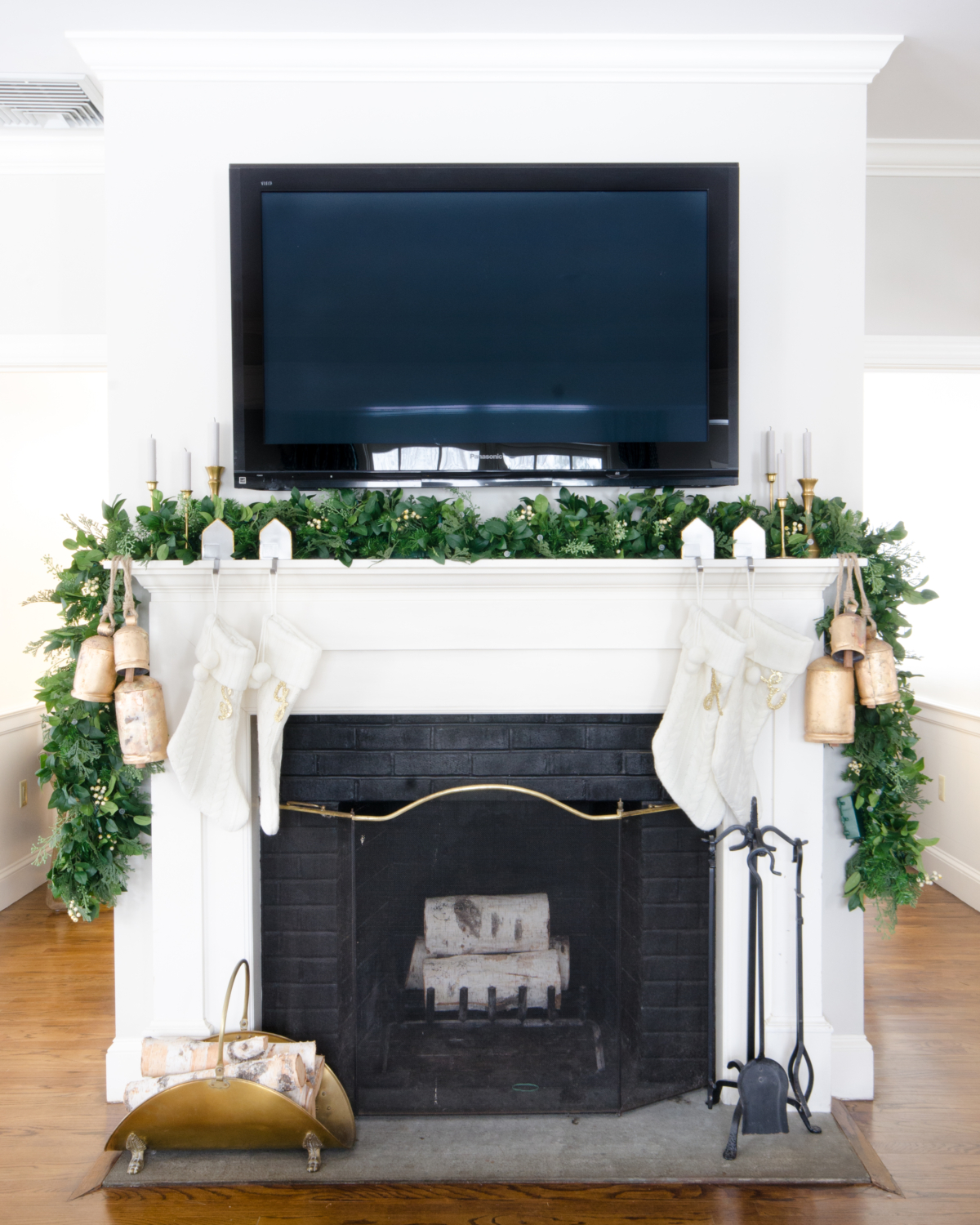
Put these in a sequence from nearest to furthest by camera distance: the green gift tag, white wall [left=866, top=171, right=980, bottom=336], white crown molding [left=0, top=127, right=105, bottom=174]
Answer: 1. the green gift tag
2. white crown molding [left=0, top=127, right=105, bottom=174]
3. white wall [left=866, top=171, right=980, bottom=336]

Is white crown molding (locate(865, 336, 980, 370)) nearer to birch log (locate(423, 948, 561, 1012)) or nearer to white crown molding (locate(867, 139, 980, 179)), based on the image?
white crown molding (locate(867, 139, 980, 179))

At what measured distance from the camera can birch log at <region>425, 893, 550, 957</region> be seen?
193cm

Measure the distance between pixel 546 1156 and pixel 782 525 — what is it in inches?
58.0

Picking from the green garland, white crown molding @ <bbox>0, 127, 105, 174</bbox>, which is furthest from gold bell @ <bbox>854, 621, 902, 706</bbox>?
white crown molding @ <bbox>0, 127, 105, 174</bbox>

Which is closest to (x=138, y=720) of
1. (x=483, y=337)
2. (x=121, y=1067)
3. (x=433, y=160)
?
(x=121, y=1067)

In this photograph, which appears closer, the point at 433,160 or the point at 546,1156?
the point at 546,1156

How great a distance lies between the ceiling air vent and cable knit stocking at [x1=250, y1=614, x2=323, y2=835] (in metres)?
1.51

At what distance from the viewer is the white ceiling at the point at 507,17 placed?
1801 millimetres

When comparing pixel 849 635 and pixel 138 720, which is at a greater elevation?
pixel 849 635

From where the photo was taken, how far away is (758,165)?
1.96m

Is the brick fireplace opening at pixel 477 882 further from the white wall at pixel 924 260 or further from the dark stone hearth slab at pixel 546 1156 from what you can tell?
the white wall at pixel 924 260

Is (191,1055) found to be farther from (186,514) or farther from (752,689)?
(752,689)

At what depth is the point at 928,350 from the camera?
257cm

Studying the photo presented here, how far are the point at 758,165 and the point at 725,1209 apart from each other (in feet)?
7.53
